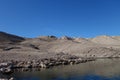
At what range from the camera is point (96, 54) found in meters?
123

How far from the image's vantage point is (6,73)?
44.6m

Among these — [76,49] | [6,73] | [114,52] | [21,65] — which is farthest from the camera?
[76,49]

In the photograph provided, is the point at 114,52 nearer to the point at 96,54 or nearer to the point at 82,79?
the point at 96,54

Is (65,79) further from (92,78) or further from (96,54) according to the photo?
(96,54)

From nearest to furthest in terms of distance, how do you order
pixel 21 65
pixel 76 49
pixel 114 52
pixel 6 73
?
pixel 6 73, pixel 21 65, pixel 114 52, pixel 76 49

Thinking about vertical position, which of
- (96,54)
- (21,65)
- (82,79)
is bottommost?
(82,79)

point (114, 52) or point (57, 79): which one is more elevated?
point (114, 52)

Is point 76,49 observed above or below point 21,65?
above

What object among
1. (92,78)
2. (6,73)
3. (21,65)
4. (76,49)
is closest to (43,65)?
(21,65)

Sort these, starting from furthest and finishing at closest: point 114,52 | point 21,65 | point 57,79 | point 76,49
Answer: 1. point 76,49
2. point 114,52
3. point 21,65
4. point 57,79

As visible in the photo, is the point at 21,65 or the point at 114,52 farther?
the point at 114,52

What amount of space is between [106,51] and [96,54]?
5762 mm

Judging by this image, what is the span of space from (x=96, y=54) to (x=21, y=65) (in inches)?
2853

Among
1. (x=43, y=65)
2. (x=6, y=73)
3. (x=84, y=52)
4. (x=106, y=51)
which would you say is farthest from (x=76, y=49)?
(x=6, y=73)
